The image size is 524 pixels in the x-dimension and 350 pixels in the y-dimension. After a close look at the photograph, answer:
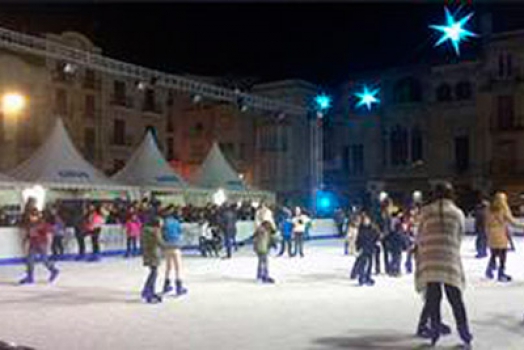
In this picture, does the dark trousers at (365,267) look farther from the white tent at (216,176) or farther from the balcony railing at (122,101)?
the balcony railing at (122,101)

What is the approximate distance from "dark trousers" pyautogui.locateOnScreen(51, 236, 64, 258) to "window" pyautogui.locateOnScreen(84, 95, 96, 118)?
26647mm

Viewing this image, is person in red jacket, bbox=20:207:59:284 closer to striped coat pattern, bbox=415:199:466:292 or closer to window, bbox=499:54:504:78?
striped coat pattern, bbox=415:199:466:292

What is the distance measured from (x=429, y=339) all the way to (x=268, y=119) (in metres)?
43.6

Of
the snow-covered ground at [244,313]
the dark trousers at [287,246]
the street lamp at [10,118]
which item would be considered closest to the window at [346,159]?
the street lamp at [10,118]

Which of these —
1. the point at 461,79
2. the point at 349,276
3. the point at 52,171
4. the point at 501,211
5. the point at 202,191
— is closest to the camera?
the point at 501,211

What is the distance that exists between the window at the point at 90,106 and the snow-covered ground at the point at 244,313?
31.1 metres

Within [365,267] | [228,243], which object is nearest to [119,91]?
[228,243]

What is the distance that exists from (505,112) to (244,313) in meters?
38.0

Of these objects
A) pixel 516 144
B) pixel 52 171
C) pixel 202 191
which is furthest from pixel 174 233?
pixel 516 144

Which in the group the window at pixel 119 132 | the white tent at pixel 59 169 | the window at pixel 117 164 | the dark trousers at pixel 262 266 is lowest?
the dark trousers at pixel 262 266

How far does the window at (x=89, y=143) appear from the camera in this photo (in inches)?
1822

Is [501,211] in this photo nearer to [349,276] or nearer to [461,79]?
[349,276]

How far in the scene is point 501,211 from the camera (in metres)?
13.0

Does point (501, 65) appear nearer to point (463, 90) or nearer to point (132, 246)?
point (463, 90)
